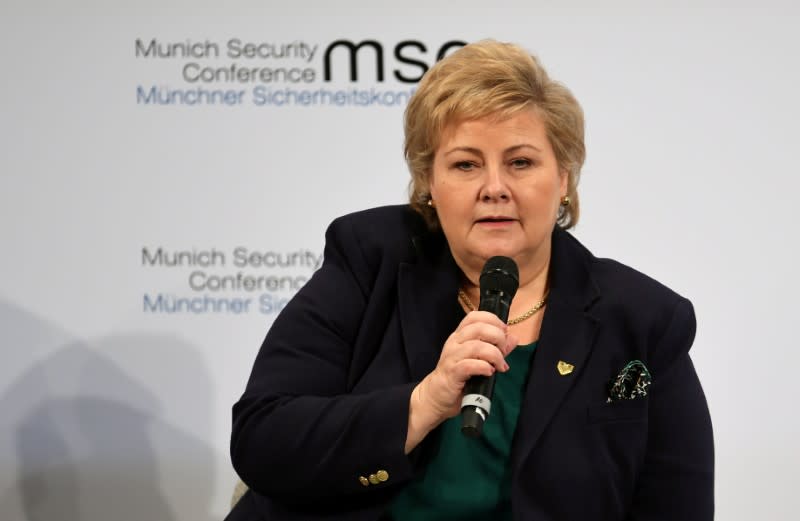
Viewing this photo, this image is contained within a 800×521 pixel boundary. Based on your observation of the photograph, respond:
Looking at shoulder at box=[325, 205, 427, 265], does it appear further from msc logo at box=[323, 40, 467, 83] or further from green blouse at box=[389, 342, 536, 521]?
msc logo at box=[323, 40, 467, 83]

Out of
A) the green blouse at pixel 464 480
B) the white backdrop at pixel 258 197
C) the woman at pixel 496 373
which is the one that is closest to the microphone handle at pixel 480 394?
the woman at pixel 496 373

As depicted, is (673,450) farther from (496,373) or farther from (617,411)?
(496,373)

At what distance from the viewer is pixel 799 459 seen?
3.15m

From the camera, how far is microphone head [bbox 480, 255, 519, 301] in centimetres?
159

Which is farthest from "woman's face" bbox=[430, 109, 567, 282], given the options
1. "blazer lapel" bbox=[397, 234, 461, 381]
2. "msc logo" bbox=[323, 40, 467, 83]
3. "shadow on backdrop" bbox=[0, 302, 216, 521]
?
"shadow on backdrop" bbox=[0, 302, 216, 521]

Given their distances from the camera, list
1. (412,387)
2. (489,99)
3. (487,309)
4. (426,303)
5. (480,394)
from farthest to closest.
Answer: (426,303) < (489,99) < (412,387) < (487,309) < (480,394)

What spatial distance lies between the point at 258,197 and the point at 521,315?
1405mm

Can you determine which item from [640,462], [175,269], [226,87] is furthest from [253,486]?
[226,87]

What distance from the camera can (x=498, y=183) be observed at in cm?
181

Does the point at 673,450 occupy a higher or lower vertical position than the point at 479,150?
lower

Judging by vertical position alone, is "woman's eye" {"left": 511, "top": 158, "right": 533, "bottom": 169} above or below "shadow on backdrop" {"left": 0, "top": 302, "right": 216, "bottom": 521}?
above

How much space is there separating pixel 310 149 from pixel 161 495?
117 centimetres

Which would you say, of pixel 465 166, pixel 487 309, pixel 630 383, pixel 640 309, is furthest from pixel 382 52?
pixel 487 309

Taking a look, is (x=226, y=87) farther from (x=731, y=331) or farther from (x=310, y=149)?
(x=731, y=331)
